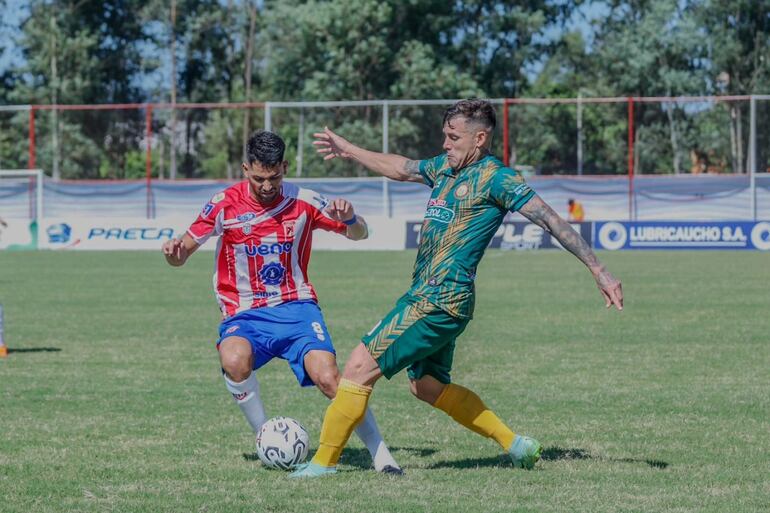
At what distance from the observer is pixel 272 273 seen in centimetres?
712

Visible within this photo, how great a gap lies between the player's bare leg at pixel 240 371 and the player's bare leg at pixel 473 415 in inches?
35.3

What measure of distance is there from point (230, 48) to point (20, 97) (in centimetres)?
1167

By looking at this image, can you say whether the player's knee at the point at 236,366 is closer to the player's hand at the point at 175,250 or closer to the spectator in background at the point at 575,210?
the player's hand at the point at 175,250

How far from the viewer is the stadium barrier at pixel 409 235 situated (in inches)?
1362

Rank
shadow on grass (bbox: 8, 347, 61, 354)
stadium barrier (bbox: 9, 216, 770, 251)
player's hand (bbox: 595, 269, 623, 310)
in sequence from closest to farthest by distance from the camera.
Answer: player's hand (bbox: 595, 269, 623, 310)
shadow on grass (bbox: 8, 347, 61, 354)
stadium barrier (bbox: 9, 216, 770, 251)

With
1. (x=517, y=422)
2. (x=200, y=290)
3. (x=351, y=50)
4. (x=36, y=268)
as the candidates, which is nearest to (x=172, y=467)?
(x=517, y=422)

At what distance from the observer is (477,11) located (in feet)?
170

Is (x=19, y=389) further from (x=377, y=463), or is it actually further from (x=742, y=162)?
(x=742, y=162)

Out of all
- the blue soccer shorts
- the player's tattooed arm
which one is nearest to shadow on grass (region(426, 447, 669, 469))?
the blue soccer shorts

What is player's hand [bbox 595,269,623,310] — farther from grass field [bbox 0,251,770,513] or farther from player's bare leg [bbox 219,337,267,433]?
player's bare leg [bbox 219,337,267,433]

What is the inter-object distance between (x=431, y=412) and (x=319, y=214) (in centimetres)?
228

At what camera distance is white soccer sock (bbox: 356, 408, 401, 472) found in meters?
6.67

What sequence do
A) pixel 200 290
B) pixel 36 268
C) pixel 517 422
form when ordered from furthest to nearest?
pixel 36 268 < pixel 200 290 < pixel 517 422

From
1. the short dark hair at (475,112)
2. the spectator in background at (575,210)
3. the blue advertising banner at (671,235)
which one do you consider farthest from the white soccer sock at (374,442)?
the spectator in background at (575,210)
